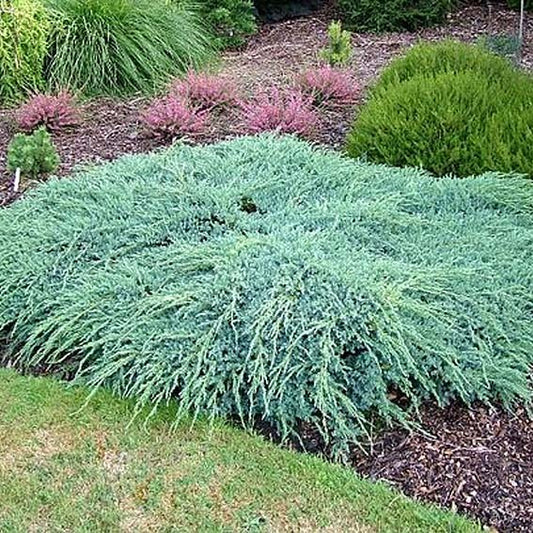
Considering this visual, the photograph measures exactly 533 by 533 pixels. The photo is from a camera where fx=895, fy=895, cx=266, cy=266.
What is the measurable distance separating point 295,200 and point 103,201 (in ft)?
2.73

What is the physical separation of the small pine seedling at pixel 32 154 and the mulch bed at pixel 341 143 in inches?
6.2

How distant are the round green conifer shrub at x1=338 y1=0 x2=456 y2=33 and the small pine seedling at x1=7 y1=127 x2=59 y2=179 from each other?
4.44m

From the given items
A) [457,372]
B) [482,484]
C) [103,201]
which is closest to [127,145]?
[103,201]

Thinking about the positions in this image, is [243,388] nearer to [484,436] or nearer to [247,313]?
[247,313]

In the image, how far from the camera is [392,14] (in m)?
8.27

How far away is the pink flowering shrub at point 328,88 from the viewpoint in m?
5.87

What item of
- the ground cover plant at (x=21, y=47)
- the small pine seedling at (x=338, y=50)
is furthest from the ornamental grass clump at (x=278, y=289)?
the small pine seedling at (x=338, y=50)

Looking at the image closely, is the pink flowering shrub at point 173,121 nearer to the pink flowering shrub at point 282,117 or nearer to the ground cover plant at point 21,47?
the pink flowering shrub at point 282,117

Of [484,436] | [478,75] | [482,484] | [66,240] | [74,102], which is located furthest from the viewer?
[74,102]

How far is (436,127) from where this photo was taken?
4625mm

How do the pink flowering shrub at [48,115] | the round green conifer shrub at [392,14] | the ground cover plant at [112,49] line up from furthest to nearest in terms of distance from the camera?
the round green conifer shrub at [392,14]
the ground cover plant at [112,49]
the pink flowering shrub at [48,115]

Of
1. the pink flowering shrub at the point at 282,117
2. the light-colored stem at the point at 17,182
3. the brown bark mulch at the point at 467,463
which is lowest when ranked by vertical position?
the brown bark mulch at the point at 467,463

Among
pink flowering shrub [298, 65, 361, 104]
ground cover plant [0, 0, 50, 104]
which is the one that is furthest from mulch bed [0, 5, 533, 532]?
ground cover plant [0, 0, 50, 104]

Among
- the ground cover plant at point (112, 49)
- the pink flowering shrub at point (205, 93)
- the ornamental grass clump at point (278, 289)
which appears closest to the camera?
the ornamental grass clump at point (278, 289)
